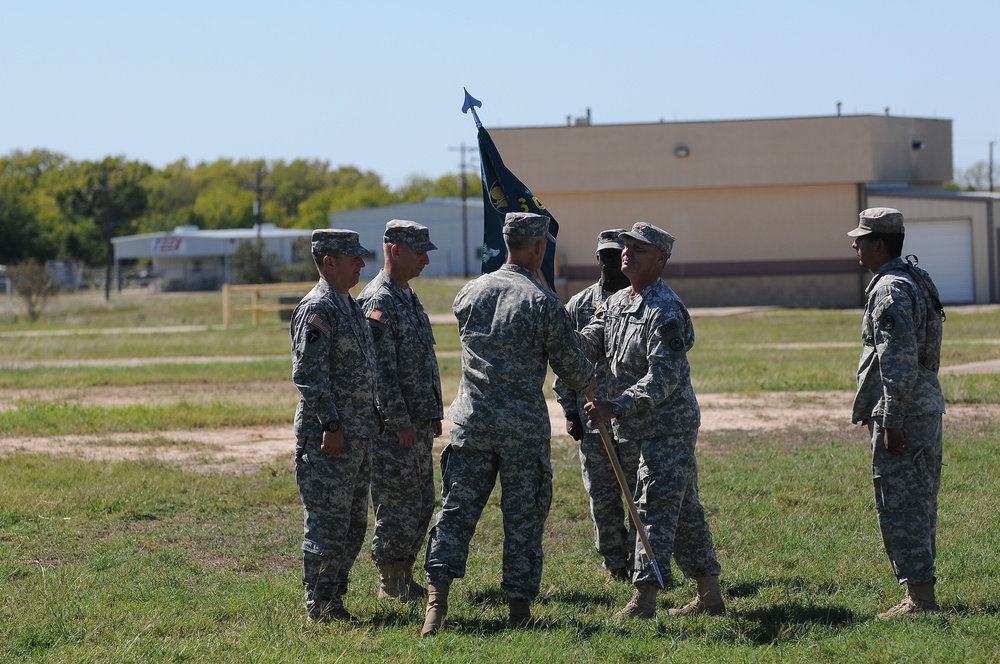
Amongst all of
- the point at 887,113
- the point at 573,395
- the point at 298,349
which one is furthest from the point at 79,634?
the point at 887,113

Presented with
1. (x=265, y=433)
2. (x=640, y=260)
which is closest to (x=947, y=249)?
(x=265, y=433)

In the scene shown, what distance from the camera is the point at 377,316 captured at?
695cm

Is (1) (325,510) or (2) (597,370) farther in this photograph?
(2) (597,370)

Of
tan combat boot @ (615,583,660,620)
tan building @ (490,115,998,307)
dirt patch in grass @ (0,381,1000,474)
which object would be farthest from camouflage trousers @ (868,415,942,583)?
tan building @ (490,115,998,307)

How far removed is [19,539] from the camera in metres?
8.49

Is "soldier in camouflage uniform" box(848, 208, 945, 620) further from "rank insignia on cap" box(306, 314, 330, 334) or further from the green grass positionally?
"rank insignia on cap" box(306, 314, 330, 334)

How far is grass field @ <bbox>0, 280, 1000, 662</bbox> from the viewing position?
596 cm

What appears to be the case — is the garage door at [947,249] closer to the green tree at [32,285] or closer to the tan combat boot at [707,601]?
the green tree at [32,285]

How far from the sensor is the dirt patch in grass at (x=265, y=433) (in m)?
12.2

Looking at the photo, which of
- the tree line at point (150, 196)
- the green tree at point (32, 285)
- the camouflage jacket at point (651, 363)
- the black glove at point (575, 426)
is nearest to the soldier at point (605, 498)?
the black glove at point (575, 426)

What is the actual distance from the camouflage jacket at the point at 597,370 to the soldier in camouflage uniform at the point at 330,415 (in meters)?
1.14

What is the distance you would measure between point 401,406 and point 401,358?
0.27m

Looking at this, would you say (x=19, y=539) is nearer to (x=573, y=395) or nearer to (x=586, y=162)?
(x=573, y=395)

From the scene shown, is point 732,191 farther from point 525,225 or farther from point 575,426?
point 525,225
